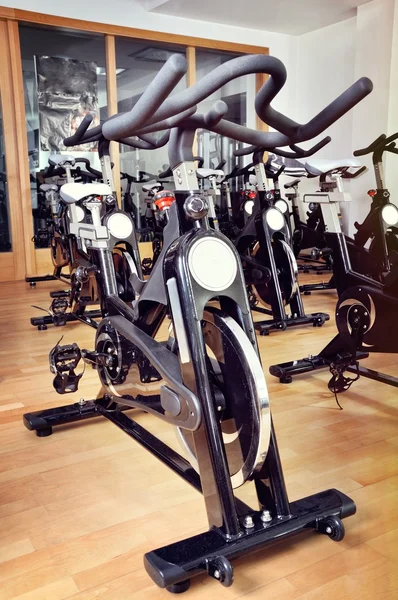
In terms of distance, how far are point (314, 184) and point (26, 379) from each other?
5.45m

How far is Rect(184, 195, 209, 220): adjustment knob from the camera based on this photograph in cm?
134

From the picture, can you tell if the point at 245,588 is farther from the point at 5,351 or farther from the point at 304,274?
the point at 304,274

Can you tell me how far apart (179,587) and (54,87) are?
5.61 metres

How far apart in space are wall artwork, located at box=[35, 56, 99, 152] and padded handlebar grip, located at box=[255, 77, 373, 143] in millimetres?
5044

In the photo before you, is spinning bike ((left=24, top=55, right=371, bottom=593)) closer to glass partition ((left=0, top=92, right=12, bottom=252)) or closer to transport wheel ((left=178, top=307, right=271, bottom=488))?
transport wheel ((left=178, top=307, right=271, bottom=488))

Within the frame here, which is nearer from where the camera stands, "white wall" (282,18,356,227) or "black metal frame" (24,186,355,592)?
"black metal frame" (24,186,355,592)

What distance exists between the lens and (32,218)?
5.71 metres

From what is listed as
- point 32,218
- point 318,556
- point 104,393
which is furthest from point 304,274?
point 318,556

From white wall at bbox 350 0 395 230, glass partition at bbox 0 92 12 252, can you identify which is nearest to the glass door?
glass partition at bbox 0 92 12 252

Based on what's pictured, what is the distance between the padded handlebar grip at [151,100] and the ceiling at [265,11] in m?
5.31

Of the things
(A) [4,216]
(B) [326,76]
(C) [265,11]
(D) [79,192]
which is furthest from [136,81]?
(D) [79,192]

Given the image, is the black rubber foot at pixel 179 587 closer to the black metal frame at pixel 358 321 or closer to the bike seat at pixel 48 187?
the black metal frame at pixel 358 321

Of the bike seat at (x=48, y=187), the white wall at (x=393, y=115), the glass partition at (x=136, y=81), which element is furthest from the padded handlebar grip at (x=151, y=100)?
the white wall at (x=393, y=115)

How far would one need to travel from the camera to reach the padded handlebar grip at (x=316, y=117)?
1.19 m
